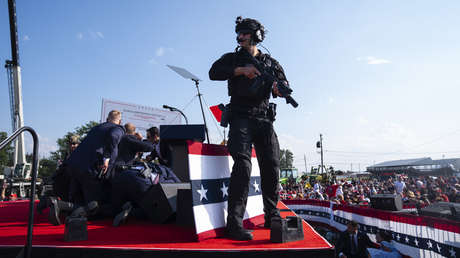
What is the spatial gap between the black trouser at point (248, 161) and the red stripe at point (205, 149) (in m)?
0.25

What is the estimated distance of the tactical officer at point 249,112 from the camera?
2.64m

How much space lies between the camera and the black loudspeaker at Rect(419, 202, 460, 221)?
687 cm

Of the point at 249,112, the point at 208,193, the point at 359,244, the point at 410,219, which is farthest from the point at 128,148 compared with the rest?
the point at 359,244

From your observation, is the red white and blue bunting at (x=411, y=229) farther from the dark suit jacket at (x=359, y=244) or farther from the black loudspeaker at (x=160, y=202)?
the black loudspeaker at (x=160, y=202)

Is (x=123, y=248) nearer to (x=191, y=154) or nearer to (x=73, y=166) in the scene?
(x=191, y=154)

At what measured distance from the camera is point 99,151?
3555 millimetres

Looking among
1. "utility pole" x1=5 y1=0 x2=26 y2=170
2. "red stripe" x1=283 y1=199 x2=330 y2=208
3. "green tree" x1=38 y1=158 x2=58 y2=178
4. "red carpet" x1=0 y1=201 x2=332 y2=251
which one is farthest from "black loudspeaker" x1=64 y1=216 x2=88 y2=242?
"green tree" x1=38 y1=158 x2=58 y2=178

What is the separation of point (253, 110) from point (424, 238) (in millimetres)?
4876

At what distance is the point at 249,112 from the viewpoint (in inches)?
111

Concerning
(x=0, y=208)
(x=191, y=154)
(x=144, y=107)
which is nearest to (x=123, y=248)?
(x=191, y=154)

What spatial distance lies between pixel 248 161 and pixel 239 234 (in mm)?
647

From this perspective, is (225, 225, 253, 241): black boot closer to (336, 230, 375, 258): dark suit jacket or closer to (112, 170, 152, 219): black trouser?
(112, 170, 152, 219): black trouser

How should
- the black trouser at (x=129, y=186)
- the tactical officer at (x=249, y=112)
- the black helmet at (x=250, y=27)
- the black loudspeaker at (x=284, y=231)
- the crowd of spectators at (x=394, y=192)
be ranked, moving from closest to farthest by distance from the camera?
the black loudspeaker at (x=284, y=231) → the tactical officer at (x=249, y=112) → the black helmet at (x=250, y=27) → the black trouser at (x=129, y=186) → the crowd of spectators at (x=394, y=192)

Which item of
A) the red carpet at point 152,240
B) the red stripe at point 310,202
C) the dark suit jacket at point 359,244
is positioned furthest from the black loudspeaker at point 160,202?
the red stripe at point 310,202
